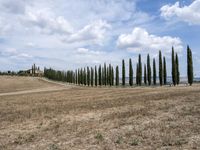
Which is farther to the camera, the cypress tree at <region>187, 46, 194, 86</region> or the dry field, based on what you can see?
the cypress tree at <region>187, 46, 194, 86</region>

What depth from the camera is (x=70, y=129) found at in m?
14.4

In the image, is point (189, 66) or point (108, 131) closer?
point (108, 131)

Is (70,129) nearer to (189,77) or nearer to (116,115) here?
(116,115)

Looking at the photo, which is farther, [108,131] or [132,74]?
[132,74]

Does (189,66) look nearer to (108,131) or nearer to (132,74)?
(132,74)

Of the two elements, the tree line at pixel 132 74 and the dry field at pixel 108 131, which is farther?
the tree line at pixel 132 74

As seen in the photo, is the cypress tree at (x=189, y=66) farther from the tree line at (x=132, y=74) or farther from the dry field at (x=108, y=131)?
the dry field at (x=108, y=131)

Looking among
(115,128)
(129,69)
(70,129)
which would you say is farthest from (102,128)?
(129,69)

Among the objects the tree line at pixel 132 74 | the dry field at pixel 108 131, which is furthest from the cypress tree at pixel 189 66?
the dry field at pixel 108 131

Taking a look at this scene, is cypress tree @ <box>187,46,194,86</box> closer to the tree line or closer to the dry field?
the tree line

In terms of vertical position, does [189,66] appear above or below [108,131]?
above

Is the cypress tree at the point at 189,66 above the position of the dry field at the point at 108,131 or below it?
above

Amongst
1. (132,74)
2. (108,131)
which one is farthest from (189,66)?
(108,131)

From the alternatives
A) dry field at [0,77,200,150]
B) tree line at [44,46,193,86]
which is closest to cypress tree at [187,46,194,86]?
tree line at [44,46,193,86]
